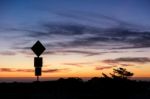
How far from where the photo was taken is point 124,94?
58.1ft

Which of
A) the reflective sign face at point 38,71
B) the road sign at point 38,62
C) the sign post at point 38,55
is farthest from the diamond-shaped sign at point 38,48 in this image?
the reflective sign face at point 38,71

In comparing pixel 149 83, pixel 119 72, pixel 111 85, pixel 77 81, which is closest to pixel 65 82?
pixel 77 81

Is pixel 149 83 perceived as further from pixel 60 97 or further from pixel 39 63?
pixel 39 63

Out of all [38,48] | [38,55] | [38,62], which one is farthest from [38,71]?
[38,48]

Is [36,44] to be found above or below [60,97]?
above

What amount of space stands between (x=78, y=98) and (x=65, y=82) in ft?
49.1

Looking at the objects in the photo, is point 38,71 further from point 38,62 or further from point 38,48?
point 38,48

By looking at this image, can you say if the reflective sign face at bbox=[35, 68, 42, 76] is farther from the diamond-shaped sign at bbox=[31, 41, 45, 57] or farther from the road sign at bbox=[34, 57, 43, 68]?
the diamond-shaped sign at bbox=[31, 41, 45, 57]

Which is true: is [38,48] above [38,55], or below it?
above

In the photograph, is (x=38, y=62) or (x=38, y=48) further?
(x=38, y=62)

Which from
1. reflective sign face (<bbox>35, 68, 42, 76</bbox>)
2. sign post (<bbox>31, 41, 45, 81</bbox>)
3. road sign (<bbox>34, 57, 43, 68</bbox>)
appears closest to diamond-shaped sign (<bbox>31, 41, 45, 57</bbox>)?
sign post (<bbox>31, 41, 45, 81</bbox>)

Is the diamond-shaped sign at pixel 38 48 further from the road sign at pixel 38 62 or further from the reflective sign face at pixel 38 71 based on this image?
the reflective sign face at pixel 38 71

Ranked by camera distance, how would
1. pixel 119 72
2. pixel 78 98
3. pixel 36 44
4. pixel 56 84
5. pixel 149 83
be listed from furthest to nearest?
pixel 149 83, pixel 56 84, pixel 119 72, pixel 78 98, pixel 36 44

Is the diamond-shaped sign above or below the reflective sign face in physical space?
above
